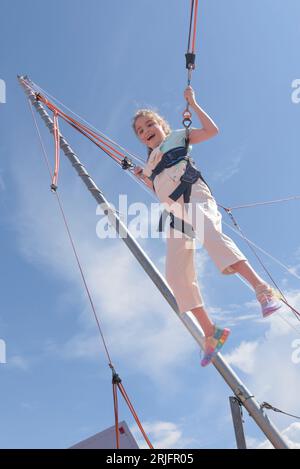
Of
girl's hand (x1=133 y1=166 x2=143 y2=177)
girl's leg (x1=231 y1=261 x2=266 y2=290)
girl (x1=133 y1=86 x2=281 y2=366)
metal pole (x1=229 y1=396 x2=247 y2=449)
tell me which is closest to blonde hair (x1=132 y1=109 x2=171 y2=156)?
girl (x1=133 y1=86 x2=281 y2=366)

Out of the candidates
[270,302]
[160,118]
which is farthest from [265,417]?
[160,118]

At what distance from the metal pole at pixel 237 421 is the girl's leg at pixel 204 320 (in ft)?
2.35

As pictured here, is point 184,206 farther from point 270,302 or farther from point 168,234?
point 270,302

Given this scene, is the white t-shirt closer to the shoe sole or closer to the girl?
the girl

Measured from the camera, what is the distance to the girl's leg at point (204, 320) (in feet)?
11.8

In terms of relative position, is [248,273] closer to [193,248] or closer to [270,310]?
[270,310]

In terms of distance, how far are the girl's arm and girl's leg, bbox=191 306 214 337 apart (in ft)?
5.49

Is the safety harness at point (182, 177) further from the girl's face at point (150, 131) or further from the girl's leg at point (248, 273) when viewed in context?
the girl's leg at point (248, 273)

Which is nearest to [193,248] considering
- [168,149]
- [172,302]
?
[172,302]

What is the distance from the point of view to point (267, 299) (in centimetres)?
335

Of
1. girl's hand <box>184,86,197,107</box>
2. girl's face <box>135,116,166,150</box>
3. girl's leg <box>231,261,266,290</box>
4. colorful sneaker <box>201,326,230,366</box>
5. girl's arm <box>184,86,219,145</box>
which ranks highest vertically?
girl's face <box>135,116,166,150</box>

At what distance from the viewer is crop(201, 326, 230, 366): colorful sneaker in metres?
3.45

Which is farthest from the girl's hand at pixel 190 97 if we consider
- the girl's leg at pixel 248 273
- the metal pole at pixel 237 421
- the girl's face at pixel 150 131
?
the metal pole at pixel 237 421

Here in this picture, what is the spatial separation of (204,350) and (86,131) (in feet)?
15.3
